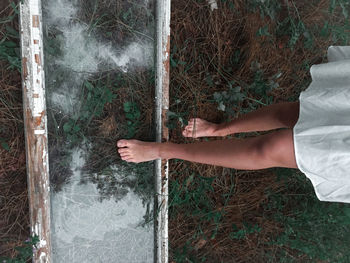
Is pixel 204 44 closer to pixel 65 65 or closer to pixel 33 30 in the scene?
pixel 65 65

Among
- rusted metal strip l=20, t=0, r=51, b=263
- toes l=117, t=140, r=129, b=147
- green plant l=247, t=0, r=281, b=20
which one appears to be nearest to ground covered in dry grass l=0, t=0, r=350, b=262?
green plant l=247, t=0, r=281, b=20

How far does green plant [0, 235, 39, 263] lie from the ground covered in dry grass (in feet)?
0.10

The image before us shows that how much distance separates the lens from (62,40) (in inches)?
47.8

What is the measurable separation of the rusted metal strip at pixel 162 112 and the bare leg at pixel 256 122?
0.47 feet

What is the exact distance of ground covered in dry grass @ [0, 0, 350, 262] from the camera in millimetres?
1461

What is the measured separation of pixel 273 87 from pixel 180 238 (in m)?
0.93

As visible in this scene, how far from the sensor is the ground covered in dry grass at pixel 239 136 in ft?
4.79

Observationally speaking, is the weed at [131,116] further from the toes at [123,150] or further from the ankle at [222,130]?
the ankle at [222,130]

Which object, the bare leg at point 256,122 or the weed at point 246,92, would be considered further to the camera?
the weed at point 246,92

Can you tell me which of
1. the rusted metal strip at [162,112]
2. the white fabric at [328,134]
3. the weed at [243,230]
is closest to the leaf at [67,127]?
the rusted metal strip at [162,112]

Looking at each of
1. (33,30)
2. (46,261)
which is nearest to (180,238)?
(46,261)

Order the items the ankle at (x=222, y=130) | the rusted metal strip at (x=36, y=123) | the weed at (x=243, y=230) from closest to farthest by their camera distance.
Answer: the rusted metal strip at (x=36, y=123), the ankle at (x=222, y=130), the weed at (x=243, y=230)

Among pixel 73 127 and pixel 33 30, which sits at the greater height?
pixel 33 30

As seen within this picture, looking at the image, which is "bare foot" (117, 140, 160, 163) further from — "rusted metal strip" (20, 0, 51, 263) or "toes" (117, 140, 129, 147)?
"rusted metal strip" (20, 0, 51, 263)
